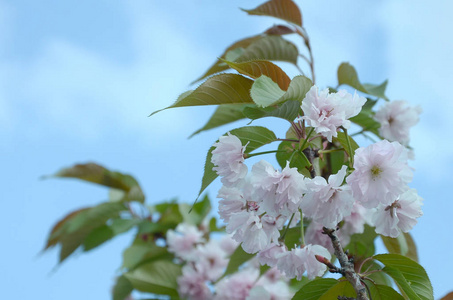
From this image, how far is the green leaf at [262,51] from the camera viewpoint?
1336mm

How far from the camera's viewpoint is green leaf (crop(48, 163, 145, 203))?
226 cm

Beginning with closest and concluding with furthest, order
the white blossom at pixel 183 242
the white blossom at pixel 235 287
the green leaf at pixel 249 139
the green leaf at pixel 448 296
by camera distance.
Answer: the green leaf at pixel 249 139 < the green leaf at pixel 448 296 < the white blossom at pixel 235 287 < the white blossom at pixel 183 242

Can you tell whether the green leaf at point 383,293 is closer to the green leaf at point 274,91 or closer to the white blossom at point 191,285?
the green leaf at point 274,91

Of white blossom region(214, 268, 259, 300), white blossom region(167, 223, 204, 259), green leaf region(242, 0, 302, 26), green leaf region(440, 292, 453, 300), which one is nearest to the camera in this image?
green leaf region(440, 292, 453, 300)

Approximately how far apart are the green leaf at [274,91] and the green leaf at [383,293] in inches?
15.4

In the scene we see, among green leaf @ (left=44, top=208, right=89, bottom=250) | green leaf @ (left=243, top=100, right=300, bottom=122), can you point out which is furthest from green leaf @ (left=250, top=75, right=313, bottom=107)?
green leaf @ (left=44, top=208, right=89, bottom=250)

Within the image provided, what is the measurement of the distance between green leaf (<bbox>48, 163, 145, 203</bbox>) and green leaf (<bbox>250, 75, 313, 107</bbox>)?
1.53 metres

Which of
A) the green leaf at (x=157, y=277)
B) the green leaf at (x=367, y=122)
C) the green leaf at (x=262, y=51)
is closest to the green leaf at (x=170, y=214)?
the green leaf at (x=157, y=277)

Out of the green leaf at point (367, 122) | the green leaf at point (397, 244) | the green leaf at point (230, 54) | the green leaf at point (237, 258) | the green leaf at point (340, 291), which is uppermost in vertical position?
the green leaf at point (230, 54)

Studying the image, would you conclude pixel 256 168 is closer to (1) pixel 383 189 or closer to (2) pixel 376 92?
(1) pixel 383 189

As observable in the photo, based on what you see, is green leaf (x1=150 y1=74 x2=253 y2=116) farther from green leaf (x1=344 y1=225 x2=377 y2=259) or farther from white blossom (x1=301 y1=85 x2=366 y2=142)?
green leaf (x1=344 y1=225 x2=377 y2=259)

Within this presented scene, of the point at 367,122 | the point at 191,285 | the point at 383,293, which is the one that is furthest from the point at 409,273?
the point at 191,285

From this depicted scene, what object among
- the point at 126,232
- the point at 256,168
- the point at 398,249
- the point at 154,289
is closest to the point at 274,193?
the point at 256,168

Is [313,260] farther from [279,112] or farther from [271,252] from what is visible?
[279,112]
